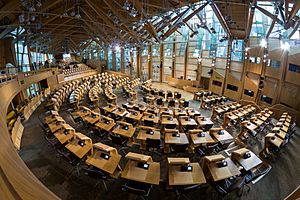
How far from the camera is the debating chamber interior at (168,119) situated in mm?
5523

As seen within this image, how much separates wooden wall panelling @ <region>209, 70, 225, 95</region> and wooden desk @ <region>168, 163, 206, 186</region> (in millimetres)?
18738

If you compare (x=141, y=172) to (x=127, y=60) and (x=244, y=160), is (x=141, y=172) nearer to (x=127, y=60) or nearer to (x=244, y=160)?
(x=244, y=160)

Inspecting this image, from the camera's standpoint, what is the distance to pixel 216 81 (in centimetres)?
2305

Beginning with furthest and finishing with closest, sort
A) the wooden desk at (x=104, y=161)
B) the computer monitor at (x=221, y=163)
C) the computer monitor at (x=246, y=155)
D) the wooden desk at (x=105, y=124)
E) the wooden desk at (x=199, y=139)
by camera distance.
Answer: the wooden desk at (x=105, y=124) → the wooden desk at (x=199, y=139) → the computer monitor at (x=246, y=155) → the computer monitor at (x=221, y=163) → the wooden desk at (x=104, y=161)

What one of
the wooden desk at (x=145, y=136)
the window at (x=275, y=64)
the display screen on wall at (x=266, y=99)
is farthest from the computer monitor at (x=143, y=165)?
the display screen on wall at (x=266, y=99)

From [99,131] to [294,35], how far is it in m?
16.9

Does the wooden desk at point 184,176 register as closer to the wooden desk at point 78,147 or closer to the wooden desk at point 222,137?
the wooden desk at point 222,137

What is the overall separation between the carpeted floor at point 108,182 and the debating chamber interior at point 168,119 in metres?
0.04

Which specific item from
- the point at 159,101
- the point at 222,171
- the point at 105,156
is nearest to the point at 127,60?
the point at 159,101

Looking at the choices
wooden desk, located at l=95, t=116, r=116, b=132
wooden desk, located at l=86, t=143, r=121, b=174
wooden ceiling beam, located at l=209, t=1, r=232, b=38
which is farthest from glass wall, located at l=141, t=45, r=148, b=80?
wooden desk, located at l=86, t=143, r=121, b=174

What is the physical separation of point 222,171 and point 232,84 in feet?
57.9

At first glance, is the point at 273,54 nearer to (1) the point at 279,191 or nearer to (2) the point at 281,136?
(2) the point at 281,136

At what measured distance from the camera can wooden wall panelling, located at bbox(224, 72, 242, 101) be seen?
66.6 ft

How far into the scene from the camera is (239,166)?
20.4 feet
